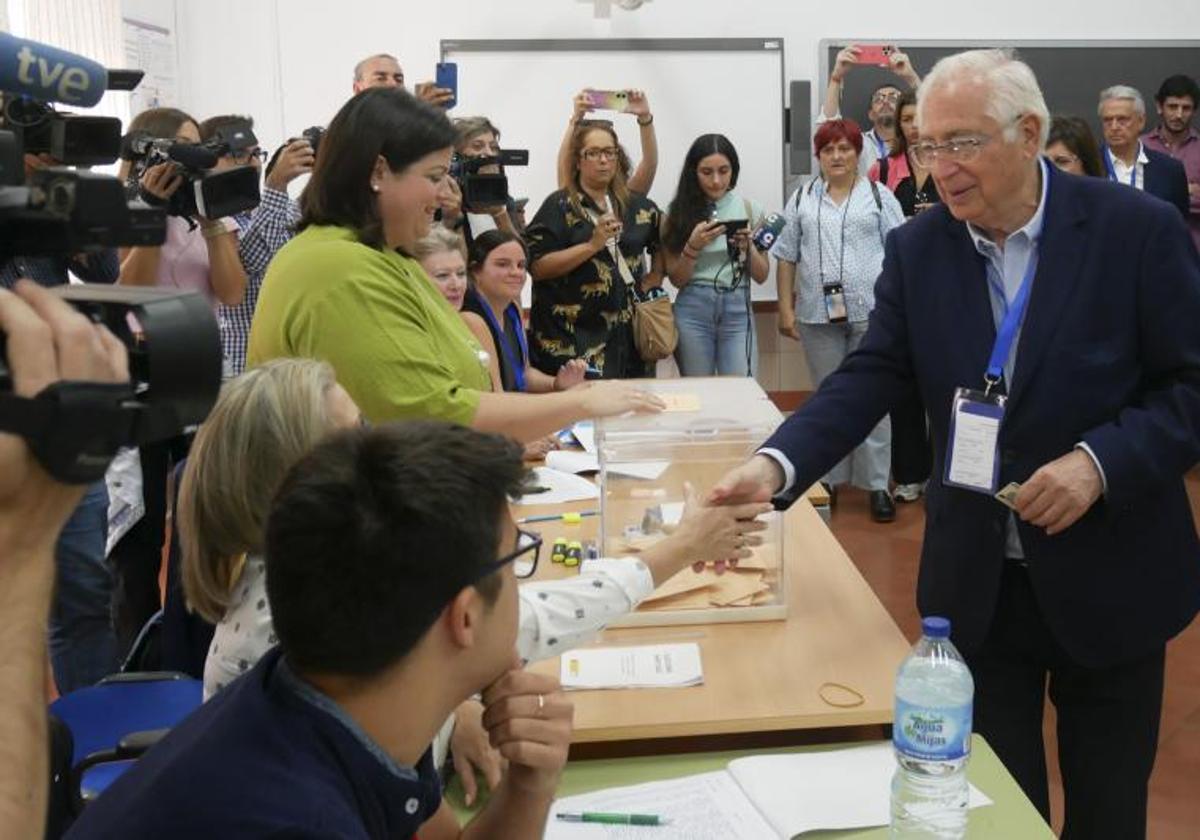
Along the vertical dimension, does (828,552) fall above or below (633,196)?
below

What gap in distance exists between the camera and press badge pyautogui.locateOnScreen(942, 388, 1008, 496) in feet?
6.37

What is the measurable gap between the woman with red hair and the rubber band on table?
3.47 meters

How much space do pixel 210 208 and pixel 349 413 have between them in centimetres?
63

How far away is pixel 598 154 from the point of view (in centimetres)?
489

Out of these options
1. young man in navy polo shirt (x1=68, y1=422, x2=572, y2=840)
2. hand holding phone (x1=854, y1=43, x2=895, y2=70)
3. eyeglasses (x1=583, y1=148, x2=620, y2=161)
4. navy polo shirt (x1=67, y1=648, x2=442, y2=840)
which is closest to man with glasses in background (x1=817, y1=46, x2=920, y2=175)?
hand holding phone (x1=854, y1=43, x2=895, y2=70)

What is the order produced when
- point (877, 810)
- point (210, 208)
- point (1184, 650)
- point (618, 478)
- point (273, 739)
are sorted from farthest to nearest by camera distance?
1. point (1184, 650)
2. point (618, 478)
3. point (210, 208)
4. point (877, 810)
5. point (273, 739)

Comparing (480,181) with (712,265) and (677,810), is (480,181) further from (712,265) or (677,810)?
(677,810)

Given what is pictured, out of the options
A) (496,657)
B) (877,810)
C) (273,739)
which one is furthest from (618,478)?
(273,739)

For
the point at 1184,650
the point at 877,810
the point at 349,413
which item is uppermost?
the point at 349,413

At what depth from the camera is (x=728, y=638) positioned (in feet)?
6.73

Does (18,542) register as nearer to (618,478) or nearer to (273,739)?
(273,739)

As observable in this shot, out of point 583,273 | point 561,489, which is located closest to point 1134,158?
point 583,273

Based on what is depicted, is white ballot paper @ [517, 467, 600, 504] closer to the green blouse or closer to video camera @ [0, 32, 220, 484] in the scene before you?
the green blouse

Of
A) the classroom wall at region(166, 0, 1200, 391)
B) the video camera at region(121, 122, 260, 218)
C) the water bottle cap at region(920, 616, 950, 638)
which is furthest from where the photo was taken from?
the classroom wall at region(166, 0, 1200, 391)
